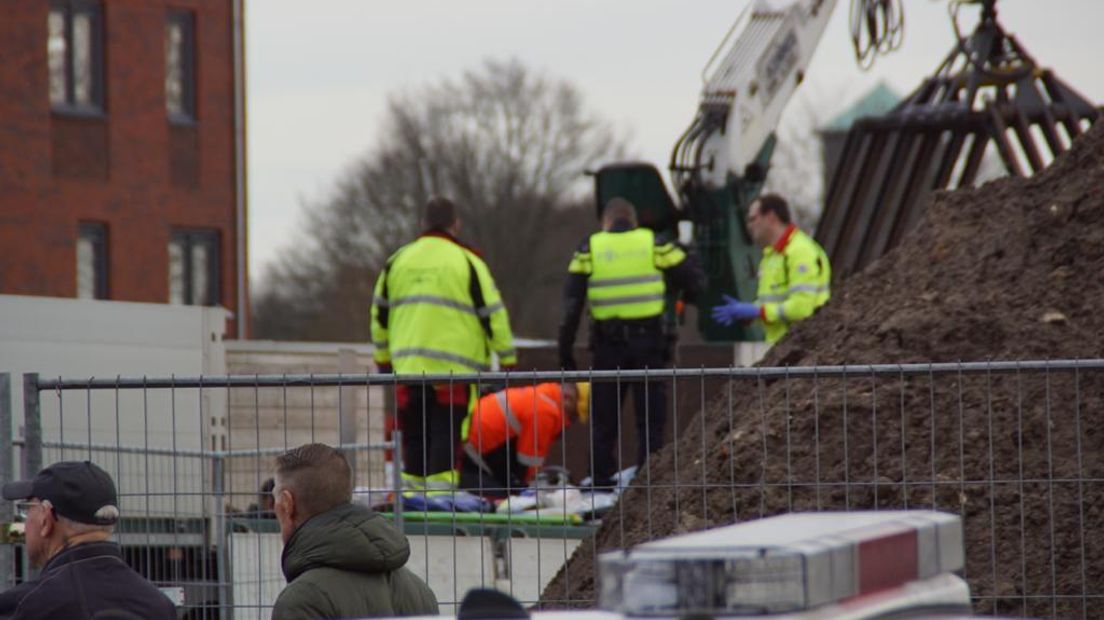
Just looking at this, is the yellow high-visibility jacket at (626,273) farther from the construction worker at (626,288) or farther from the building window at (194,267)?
the building window at (194,267)

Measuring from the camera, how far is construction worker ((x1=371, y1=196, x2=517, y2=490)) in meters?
10.6

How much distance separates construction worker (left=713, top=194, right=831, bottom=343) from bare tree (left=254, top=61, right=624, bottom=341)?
130 ft

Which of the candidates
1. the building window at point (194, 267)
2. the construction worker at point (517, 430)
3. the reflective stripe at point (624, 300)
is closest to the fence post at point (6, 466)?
the construction worker at point (517, 430)

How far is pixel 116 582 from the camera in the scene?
4973 millimetres

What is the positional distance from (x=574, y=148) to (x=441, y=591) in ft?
156

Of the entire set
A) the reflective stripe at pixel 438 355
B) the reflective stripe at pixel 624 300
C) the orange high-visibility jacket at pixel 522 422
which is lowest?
the orange high-visibility jacket at pixel 522 422

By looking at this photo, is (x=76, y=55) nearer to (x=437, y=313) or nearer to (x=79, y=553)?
(x=437, y=313)

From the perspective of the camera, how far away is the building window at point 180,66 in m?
31.8

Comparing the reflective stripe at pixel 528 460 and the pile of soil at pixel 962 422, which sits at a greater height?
the pile of soil at pixel 962 422

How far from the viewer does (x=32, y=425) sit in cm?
595

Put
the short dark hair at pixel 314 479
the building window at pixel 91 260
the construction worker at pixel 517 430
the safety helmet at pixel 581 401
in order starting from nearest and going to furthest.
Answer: the short dark hair at pixel 314 479, the construction worker at pixel 517 430, the safety helmet at pixel 581 401, the building window at pixel 91 260

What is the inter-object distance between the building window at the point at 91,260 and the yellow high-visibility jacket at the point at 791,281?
2079cm

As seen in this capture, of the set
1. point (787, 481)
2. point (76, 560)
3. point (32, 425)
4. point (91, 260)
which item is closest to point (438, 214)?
point (787, 481)

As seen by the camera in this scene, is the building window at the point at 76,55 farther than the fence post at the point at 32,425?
Yes
